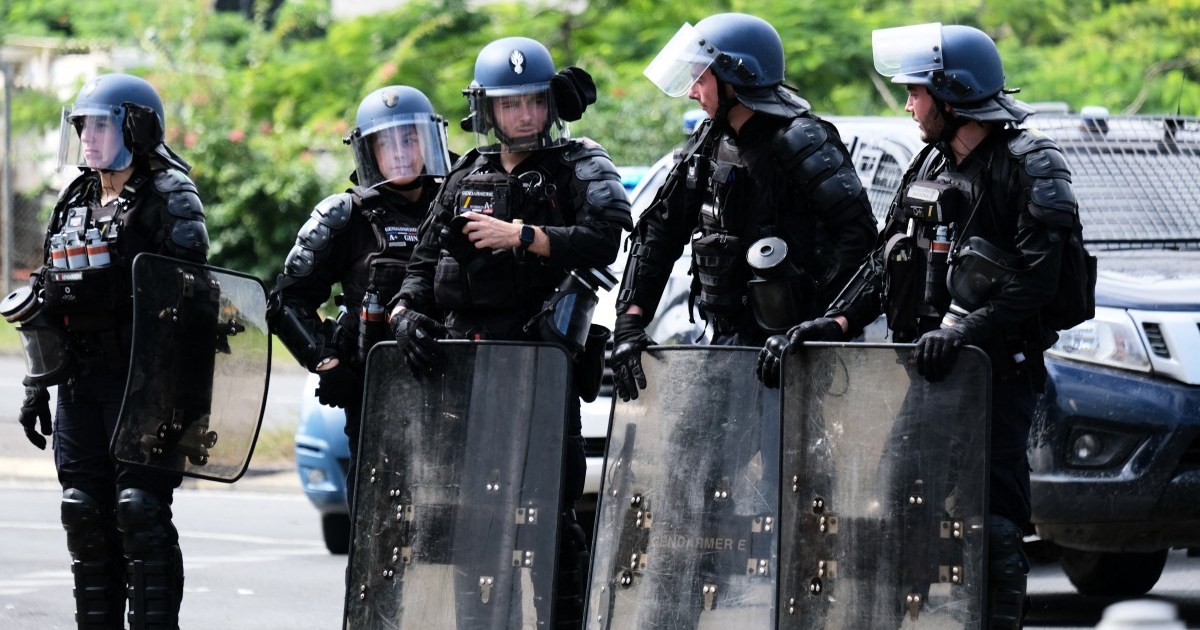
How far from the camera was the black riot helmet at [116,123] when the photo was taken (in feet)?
21.2

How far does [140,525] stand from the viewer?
20.5 ft

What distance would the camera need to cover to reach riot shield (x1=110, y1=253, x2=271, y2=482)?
625 centimetres

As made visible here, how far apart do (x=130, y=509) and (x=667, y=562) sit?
6.24ft

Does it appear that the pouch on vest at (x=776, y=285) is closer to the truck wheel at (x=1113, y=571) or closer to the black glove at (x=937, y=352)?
the black glove at (x=937, y=352)

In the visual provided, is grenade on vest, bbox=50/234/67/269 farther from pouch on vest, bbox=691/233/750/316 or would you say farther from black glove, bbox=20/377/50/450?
pouch on vest, bbox=691/233/750/316

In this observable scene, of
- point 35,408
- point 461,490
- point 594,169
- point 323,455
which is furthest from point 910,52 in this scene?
point 323,455

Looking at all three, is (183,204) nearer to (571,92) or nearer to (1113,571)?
(571,92)

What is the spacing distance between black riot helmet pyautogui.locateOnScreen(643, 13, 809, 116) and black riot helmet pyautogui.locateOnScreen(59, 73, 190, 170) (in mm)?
1831

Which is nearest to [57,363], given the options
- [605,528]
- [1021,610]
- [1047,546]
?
[605,528]

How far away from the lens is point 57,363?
6.38 meters

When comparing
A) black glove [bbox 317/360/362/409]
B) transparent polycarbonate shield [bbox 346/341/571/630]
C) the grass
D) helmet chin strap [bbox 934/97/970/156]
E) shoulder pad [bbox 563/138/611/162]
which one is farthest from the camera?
the grass

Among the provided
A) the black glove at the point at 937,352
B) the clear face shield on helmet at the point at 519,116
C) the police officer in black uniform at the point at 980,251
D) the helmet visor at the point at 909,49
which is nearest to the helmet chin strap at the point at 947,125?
the police officer in black uniform at the point at 980,251

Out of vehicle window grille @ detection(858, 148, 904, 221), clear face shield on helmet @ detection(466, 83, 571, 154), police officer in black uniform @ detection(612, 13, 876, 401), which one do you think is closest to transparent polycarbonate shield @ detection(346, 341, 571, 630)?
police officer in black uniform @ detection(612, 13, 876, 401)

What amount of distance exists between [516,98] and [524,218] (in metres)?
0.37
